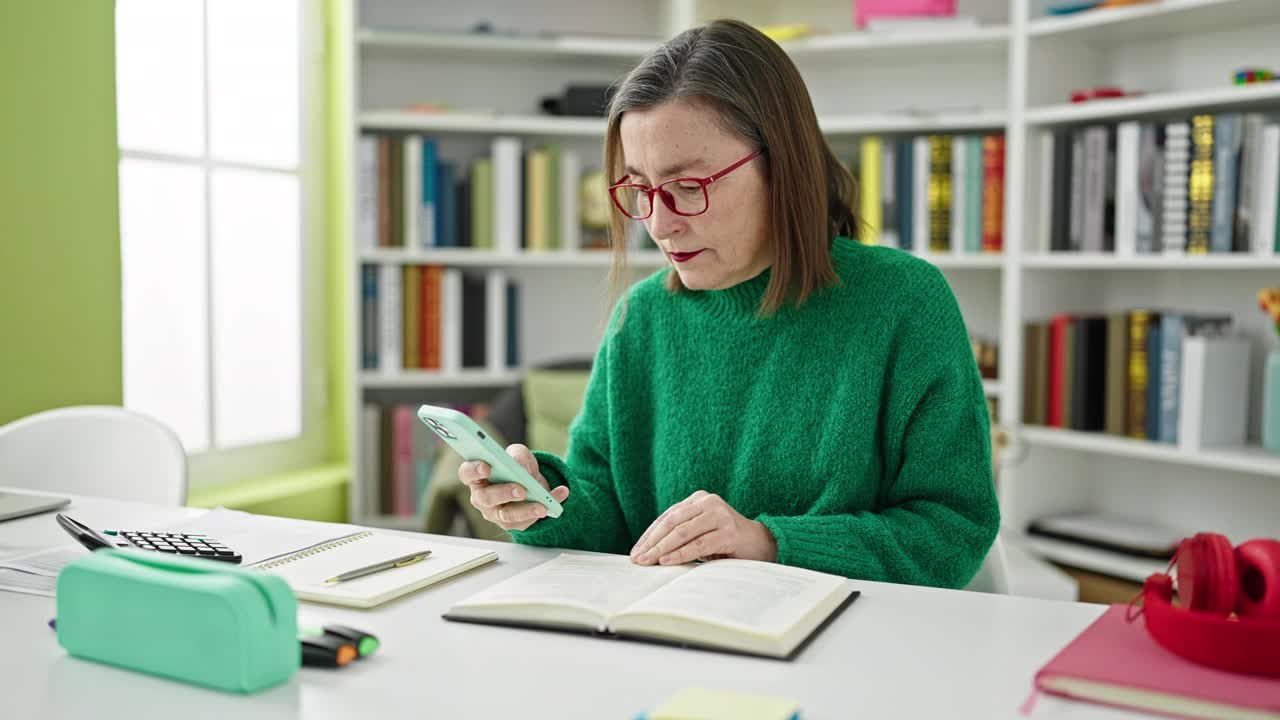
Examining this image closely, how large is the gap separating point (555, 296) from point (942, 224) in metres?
1.19

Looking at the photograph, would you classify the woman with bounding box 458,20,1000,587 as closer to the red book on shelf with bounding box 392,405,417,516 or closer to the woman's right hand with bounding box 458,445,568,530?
the woman's right hand with bounding box 458,445,568,530

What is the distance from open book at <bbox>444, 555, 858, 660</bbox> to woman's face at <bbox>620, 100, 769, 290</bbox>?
450 mm

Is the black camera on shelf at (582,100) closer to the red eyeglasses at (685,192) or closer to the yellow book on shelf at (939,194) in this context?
the yellow book on shelf at (939,194)

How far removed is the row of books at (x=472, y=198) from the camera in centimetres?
306

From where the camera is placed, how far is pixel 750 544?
47.7 inches

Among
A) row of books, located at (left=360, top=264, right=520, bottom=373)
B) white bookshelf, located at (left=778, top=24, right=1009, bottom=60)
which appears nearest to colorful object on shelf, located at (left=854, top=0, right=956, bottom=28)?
white bookshelf, located at (left=778, top=24, right=1009, bottom=60)

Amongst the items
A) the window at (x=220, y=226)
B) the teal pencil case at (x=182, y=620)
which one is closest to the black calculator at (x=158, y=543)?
the teal pencil case at (x=182, y=620)

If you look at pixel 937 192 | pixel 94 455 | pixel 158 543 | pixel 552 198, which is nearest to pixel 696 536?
pixel 158 543

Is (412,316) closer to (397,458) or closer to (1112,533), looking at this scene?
(397,458)

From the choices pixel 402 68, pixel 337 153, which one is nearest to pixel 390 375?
pixel 337 153

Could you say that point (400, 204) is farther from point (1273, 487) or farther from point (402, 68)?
point (1273, 487)

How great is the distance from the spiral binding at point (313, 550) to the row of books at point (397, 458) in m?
1.81

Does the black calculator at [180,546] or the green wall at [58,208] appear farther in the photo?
the green wall at [58,208]

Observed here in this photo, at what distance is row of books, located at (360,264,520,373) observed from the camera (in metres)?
3.09
